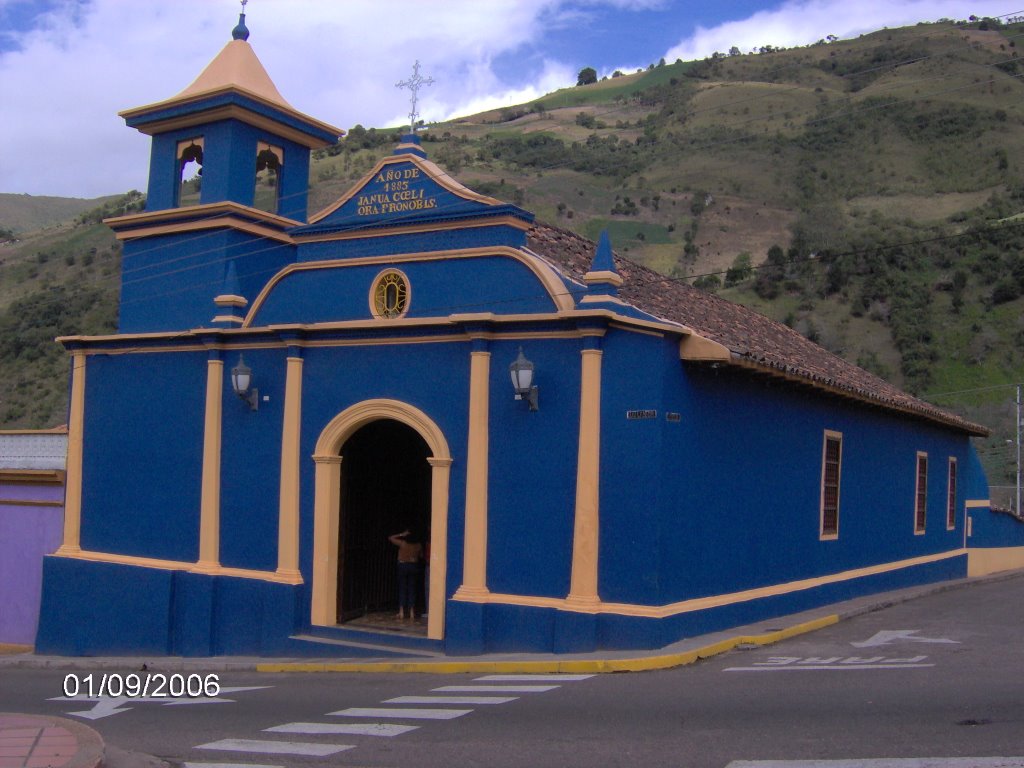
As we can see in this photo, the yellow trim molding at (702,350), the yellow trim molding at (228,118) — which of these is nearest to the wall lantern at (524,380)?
the yellow trim molding at (702,350)

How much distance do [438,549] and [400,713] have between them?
3.72 meters

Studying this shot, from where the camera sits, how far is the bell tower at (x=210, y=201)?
16.6 metres

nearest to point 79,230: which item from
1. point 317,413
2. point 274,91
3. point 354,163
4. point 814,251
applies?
point 354,163

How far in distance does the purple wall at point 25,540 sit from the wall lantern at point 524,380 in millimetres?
8489

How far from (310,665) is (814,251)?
141 ft

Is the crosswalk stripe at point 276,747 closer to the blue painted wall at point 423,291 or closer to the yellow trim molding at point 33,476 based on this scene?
the blue painted wall at point 423,291

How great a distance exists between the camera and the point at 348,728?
8656mm

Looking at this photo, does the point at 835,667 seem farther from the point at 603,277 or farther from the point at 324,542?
the point at 324,542

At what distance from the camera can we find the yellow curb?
11102 millimetres

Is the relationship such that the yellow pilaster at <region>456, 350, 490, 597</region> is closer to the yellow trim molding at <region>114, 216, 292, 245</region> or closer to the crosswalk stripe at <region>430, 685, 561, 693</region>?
the crosswalk stripe at <region>430, 685, 561, 693</region>

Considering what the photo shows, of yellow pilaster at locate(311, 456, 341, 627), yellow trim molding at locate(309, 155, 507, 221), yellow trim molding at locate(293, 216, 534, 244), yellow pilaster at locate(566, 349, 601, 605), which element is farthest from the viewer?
yellow pilaster at locate(311, 456, 341, 627)

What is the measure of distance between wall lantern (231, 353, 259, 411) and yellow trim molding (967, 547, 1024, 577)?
17.1 meters

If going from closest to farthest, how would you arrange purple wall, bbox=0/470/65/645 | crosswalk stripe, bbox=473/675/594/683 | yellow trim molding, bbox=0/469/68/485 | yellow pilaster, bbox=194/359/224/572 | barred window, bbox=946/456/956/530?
crosswalk stripe, bbox=473/675/594/683
yellow pilaster, bbox=194/359/224/572
yellow trim molding, bbox=0/469/68/485
purple wall, bbox=0/470/65/645
barred window, bbox=946/456/956/530
